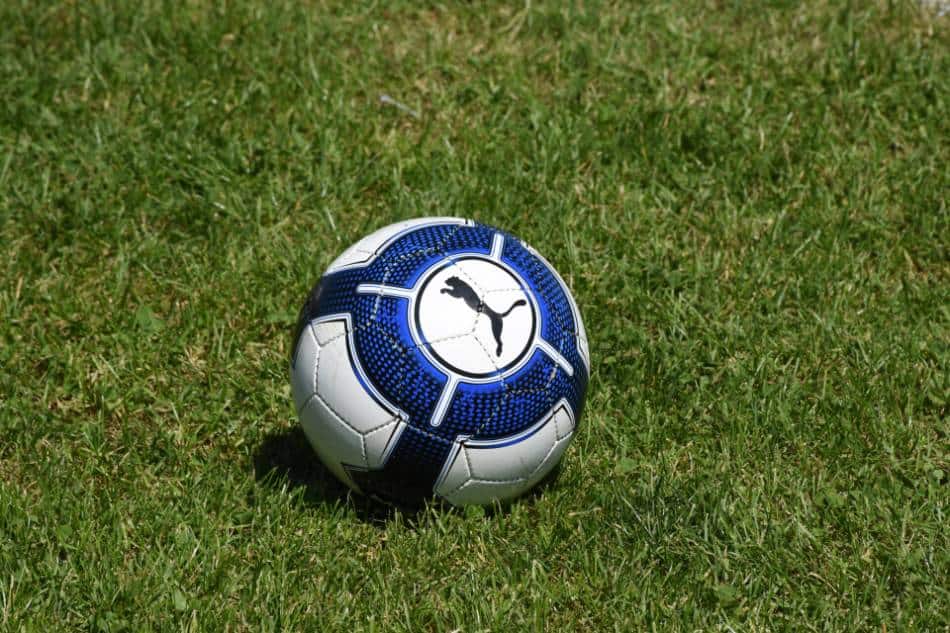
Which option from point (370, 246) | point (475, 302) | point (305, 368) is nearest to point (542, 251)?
point (370, 246)

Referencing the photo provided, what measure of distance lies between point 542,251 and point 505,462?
162cm

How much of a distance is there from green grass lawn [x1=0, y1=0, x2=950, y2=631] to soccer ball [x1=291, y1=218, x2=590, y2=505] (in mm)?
263

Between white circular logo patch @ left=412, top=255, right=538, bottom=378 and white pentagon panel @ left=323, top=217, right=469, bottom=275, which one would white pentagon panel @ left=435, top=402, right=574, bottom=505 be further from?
white pentagon panel @ left=323, top=217, right=469, bottom=275

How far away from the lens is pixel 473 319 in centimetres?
386

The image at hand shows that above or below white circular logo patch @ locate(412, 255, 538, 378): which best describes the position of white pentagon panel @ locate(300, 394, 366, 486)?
below

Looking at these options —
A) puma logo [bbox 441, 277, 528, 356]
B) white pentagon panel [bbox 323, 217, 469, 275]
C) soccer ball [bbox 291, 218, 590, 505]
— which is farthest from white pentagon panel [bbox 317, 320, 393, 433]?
puma logo [bbox 441, 277, 528, 356]

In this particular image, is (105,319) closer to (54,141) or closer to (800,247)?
(54,141)

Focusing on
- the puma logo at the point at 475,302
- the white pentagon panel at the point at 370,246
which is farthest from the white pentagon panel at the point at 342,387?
the puma logo at the point at 475,302

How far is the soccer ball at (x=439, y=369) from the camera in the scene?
384cm

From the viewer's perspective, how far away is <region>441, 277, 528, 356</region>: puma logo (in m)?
3.88

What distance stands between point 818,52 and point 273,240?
120 inches

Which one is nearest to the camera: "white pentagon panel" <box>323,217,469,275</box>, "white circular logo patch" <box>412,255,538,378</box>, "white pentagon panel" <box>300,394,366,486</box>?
"white circular logo patch" <box>412,255,538,378</box>

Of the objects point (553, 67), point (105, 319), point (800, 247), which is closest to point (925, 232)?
point (800, 247)

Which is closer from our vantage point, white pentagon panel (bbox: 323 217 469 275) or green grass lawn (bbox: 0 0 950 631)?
green grass lawn (bbox: 0 0 950 631)
